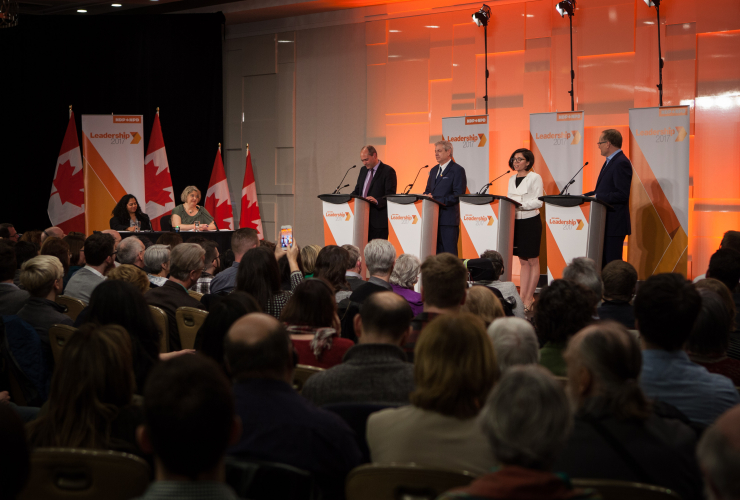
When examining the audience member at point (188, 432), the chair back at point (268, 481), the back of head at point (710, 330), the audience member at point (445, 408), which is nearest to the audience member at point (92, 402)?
the chair back at point (268, 481)

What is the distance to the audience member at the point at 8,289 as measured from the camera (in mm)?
3627

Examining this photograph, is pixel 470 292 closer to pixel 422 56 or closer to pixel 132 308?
pixel 132 308

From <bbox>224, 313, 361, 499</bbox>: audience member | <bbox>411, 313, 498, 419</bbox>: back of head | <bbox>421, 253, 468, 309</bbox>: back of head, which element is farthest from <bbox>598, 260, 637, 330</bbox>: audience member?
<bbox>224, 313, 361, 499</bbox>: audience member

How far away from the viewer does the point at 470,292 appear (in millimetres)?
3072

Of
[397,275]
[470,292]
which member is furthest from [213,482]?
[397,275]

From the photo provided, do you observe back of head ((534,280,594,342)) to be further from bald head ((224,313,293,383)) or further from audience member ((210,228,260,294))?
audience member ((210,228,260,294))

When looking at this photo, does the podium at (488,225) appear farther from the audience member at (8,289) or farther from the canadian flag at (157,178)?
the canadian flag at (157,178)

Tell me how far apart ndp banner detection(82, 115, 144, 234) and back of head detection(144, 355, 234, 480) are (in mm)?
8676

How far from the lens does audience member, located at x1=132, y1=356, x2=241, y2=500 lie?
1239 mm

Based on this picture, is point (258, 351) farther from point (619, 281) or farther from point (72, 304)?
point (72, 304)

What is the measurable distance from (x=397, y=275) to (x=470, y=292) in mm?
912

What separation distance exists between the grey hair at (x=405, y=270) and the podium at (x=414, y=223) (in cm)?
272

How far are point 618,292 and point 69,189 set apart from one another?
8.32 metres

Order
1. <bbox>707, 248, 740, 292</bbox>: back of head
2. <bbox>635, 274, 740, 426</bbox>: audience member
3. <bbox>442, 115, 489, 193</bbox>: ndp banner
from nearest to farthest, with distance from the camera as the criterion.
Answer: <bbox>635, 274, 740, 426</bbox>: audience member → <bbox>707, 248, 740, 292</bbox>: back of head → <bbox>442, 115, 489, 193</bbox>: ndp banner
